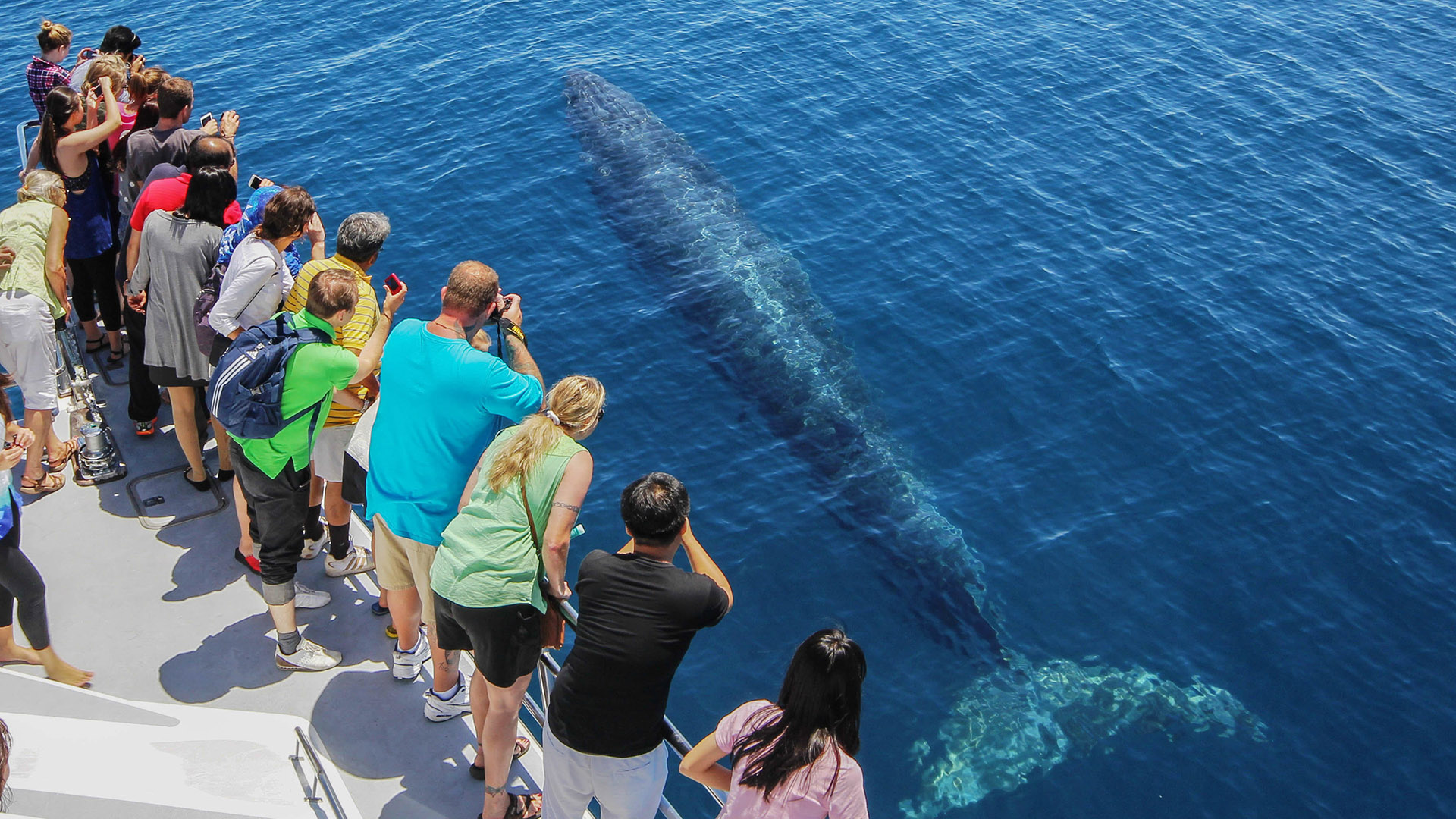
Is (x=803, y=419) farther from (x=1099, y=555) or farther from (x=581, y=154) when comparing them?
(x=581, y=154)

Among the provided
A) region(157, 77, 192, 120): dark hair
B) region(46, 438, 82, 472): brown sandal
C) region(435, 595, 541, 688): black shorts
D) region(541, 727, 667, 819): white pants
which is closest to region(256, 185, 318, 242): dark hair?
region(46, 438, 82, 472): brown sandal

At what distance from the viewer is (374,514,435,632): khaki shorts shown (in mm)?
6422

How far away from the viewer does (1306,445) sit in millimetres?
15250

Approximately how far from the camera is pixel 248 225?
8000 millimetres

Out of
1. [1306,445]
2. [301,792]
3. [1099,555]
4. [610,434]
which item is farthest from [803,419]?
[301,792]

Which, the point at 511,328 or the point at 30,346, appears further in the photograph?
the point at 30,346

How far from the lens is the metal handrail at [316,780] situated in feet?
19.9

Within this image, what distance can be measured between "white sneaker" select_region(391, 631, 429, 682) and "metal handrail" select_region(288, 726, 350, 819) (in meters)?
0.96

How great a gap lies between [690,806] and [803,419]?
21.6 ft

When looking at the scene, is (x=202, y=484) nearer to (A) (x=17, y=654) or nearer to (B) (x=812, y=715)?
(A) (x=17, y=654)

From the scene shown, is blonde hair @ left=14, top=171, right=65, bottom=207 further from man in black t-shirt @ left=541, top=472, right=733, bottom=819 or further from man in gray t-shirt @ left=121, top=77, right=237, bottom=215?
man in black t-shirt @ left=541, top=472, right=733, bottom=819

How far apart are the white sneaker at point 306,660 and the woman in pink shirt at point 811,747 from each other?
375 centimetres

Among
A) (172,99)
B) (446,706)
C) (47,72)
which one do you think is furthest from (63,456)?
(47,72)

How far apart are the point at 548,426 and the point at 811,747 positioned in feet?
6.94
